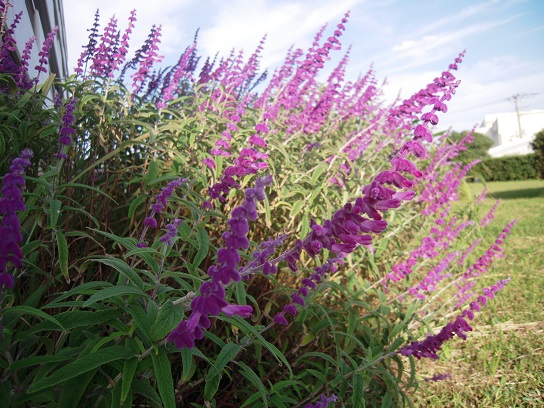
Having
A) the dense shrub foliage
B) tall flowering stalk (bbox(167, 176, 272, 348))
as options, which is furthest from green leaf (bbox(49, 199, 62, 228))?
the dense shrub foliage

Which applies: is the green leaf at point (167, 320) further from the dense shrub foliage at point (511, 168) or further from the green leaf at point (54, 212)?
the dense shrub foliage at point (511, 168)

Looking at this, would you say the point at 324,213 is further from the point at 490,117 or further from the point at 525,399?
the point at 490,117

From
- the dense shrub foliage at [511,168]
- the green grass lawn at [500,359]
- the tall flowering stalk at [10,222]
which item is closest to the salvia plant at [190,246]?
the tall flowering stalk at [10,222]

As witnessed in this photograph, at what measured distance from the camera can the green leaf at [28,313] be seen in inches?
45.4

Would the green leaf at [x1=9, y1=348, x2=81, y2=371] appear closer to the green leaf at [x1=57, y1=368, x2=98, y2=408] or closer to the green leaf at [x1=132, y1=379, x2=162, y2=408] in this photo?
the green leaf at [x1=57, y1=368, x2=98, y2=408]

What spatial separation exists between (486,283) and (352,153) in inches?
110

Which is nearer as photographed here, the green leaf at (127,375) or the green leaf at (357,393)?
the green leaf at (127,375)

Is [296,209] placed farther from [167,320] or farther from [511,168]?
[511,168]

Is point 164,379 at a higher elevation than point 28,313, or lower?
lower

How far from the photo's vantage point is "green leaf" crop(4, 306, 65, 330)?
1153 millimetres

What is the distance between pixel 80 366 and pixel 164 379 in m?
0.22

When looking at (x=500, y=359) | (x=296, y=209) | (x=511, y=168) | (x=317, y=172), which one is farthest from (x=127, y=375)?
(x=511, y=168)

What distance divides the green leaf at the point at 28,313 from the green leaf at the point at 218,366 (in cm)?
46

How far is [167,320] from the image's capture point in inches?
42.3
